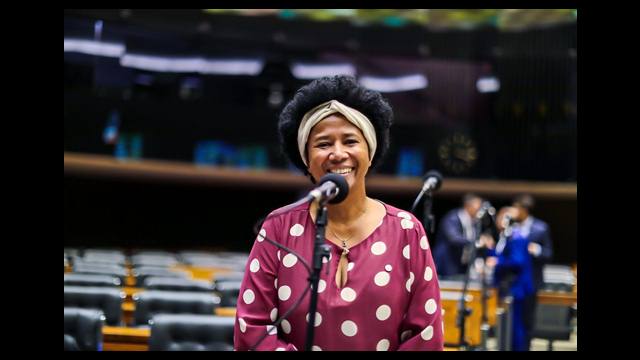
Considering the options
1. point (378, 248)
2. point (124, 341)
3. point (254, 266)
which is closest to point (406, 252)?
point (378, 248)

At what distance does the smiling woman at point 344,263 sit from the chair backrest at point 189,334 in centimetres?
204

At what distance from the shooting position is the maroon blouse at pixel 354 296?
2.39m

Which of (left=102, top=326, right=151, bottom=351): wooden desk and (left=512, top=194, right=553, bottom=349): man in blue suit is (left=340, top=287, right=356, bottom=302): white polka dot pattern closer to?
(left=102, top=326, right=151, bottom=351): wooden desk

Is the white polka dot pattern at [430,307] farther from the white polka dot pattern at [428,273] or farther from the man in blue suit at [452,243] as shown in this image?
the man in blue suit at [452,243]

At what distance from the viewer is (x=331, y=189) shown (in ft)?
7.40

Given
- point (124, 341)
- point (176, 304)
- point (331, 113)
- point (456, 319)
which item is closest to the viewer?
point (331, 113)

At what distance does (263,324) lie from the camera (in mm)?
2422

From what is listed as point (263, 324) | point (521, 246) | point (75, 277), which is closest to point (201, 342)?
point (263, 324)

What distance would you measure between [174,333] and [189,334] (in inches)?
3.2

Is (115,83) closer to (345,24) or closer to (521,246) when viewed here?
(345,24)

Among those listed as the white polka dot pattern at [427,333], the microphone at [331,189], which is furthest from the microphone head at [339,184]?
the white polka dot pattern at [427,333]

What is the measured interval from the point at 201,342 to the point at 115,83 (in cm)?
1313

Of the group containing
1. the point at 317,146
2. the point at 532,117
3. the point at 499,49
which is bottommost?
the point at 317,146

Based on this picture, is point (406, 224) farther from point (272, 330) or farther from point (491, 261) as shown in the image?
point (491, 261)
